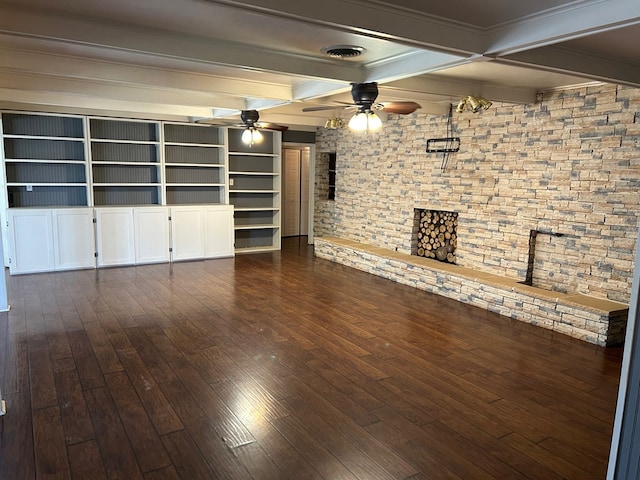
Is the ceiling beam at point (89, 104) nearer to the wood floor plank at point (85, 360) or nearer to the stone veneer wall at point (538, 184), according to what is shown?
the wood floor plank at point (85, 360)

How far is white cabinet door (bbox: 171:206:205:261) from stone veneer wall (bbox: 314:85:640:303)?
3223mm

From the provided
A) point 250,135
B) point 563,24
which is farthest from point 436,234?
point 563,24

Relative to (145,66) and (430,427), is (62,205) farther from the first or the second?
(430,427)

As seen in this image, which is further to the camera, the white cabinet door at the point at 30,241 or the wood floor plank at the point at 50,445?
the white cabinet door at the point at 30,241

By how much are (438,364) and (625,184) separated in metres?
2.63

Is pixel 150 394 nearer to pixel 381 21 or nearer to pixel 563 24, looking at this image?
pixel 381 21

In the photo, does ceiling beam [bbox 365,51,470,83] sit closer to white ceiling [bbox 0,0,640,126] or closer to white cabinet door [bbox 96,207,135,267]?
white ceiling [bbox 0,0,640,126]

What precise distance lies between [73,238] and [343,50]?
568cm

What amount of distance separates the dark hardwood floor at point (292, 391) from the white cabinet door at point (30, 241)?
1.56 metres

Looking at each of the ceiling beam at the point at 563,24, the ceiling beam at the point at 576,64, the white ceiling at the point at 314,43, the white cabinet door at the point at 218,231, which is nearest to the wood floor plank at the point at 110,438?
the white ceiling at the point at 314,43

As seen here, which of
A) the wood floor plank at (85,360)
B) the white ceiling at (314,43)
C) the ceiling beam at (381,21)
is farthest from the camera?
the wood floor plank at (85,360)

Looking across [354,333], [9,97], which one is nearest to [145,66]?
[9,97]

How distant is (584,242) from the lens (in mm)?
4910

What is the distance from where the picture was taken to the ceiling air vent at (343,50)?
3.24 meters
